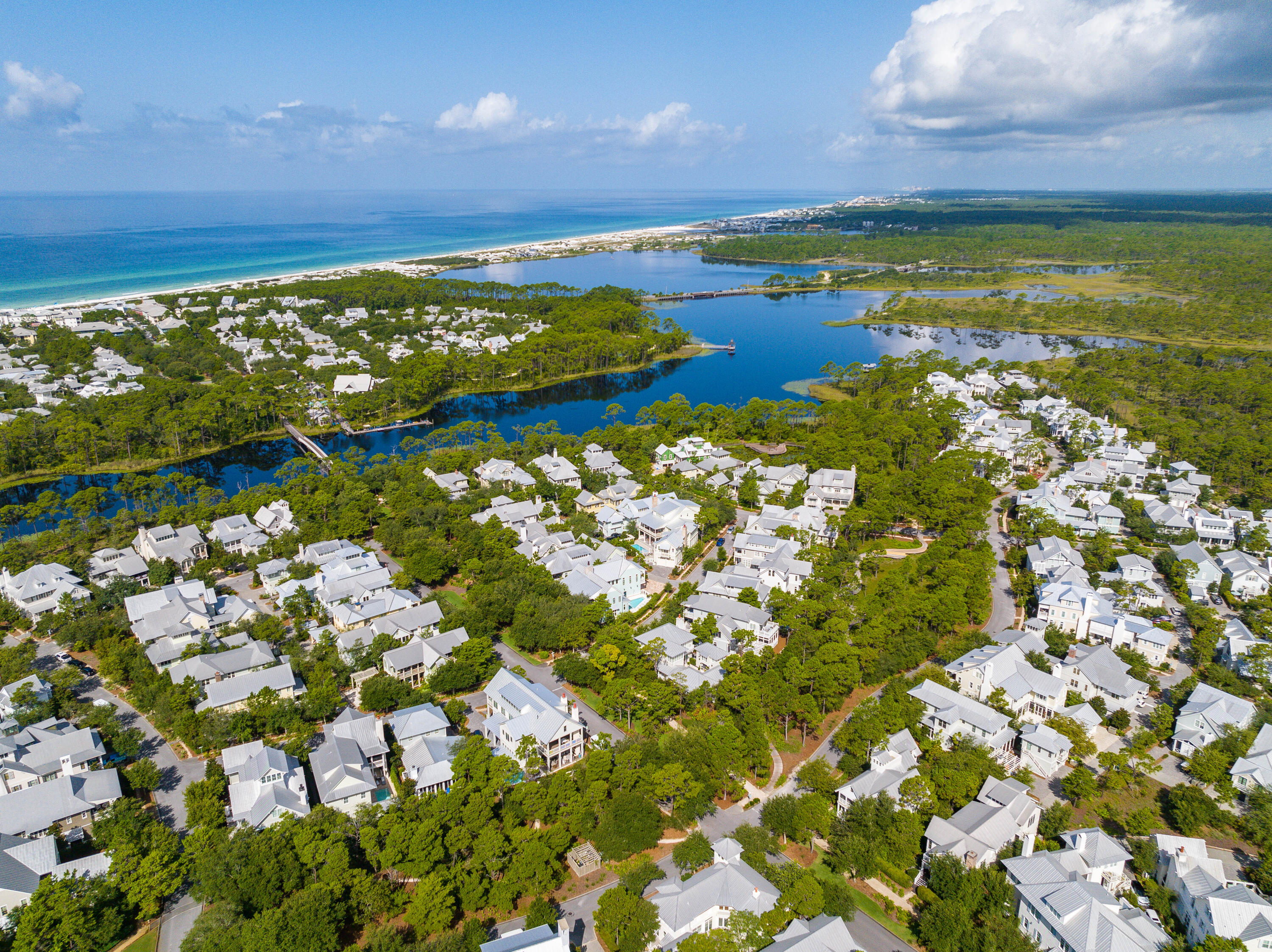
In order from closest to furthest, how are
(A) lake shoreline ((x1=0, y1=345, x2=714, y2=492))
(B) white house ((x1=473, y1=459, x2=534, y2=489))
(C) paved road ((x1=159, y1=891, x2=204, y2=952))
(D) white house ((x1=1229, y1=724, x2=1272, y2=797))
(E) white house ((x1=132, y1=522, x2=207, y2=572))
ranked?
(C) paved road ((x1=159, y1=891, x2=204, y2=952)), (D) white house ((x1=1229, y1=724, x2=1272, y2=797)), (E) white house ((x1=132, y1=522, x2=207, y2=572)), (B) white house ((x1=473, y1=459, x2=534, y2=489)), (A) lake shoreline ((x1=0, y1=345, x2=714, y2=492))

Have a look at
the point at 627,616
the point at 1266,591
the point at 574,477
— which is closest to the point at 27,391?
the point at 574,477

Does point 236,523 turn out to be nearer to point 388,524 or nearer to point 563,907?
point 388,524

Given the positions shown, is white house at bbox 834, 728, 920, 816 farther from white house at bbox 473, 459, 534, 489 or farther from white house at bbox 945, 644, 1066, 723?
white house at bbox 473, 459, 534, 489

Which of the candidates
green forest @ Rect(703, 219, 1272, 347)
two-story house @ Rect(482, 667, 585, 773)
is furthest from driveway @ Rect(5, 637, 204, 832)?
green forest @ Rect(703, 219, 1272, 347)

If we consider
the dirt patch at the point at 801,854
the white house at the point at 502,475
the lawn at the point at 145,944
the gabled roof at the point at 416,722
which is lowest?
the dirt patch at the point at 801,854

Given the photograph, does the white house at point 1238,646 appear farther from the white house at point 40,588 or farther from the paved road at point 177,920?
the white house at point 40,588

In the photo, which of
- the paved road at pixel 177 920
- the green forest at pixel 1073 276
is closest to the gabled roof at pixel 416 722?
the paved road at pixel 177 920
